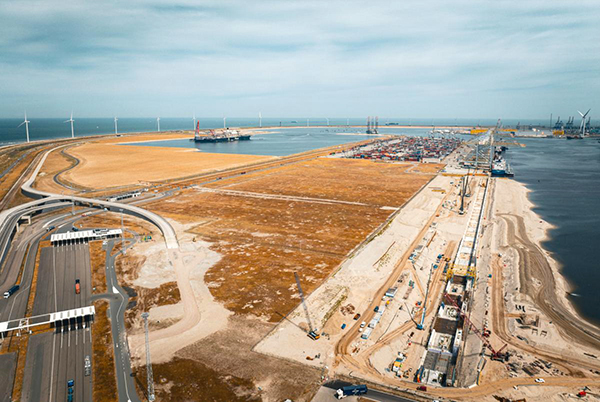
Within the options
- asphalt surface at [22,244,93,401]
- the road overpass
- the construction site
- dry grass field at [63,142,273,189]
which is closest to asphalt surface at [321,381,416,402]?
the construction site

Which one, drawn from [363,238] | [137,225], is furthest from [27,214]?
[363,238]

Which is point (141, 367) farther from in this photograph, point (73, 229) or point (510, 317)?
point (73, 229)

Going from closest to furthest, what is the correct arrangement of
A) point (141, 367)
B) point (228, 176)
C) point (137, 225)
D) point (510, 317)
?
point (141, 367) < point (510, 317) < point (137, 225) < point (228, 176)

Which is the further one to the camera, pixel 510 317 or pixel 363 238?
pixel 363 238

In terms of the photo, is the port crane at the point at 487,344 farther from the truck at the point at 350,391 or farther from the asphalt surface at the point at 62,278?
the asphalt surface at the point at 62,278

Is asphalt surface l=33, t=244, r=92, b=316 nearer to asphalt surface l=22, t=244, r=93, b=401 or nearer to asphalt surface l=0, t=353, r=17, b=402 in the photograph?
asphalt surface l=22, t=244, r=93, b=401
